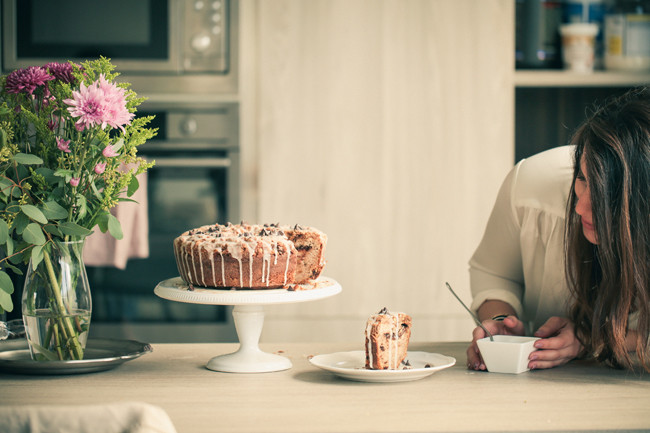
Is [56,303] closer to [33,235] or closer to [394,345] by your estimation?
[33,235]

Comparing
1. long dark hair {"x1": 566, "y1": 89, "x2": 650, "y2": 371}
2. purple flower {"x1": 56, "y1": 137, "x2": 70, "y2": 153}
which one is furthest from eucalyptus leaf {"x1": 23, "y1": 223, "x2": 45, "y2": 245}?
long dark hair {"x1": 566, "y1": 89, "x2": 650, "y2": 371}

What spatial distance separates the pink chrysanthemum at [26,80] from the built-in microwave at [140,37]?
4.57ft

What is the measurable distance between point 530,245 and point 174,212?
1.33m

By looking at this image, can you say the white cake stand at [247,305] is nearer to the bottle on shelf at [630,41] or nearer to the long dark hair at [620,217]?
the long dark hair at [620,217]

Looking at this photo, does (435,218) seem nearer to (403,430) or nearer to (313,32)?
(313,32)

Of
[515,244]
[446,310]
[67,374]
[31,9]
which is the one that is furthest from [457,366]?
[31,9]

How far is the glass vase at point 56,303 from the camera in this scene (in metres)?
1.06

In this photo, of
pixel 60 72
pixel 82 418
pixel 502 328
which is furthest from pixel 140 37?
pixel 82 418

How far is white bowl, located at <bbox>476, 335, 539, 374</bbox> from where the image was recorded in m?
1.11

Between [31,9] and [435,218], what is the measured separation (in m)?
1.45

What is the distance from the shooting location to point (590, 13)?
2688 millimetres

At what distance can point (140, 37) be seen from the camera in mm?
2438

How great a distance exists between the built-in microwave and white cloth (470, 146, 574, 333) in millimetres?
1196

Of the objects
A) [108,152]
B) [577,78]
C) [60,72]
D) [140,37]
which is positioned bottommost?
[108,152]
